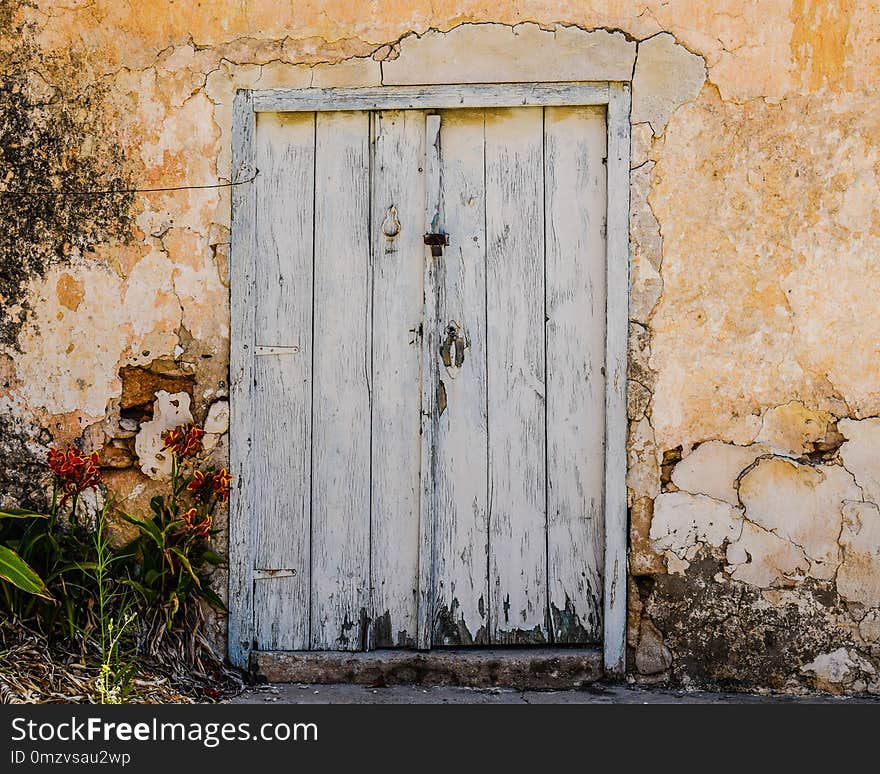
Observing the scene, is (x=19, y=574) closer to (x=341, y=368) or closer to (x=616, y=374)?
(x=341, y=368)

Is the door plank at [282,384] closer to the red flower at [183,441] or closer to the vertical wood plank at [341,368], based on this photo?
the vertical wood plank at [341,368]

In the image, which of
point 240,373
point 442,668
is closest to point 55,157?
point 240,373

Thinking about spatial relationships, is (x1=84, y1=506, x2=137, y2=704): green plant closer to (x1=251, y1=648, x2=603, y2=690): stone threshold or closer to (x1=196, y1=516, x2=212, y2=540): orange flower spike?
(x1=196, y1=516, x2=212, y2=540): orange flower spike

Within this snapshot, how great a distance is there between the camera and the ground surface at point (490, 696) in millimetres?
3531

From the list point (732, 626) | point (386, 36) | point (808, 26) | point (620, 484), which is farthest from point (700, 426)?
point (386, 36)

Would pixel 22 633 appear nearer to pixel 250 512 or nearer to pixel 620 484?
pixel 250 512

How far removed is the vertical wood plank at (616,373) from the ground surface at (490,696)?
134mm

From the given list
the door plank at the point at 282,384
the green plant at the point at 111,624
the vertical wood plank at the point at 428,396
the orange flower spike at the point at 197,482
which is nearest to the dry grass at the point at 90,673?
the green plant at the point at 111,624

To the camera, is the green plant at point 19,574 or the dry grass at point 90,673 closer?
the dry grass at point 90,673

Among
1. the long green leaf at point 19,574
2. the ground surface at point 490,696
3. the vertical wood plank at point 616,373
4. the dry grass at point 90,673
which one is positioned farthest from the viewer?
the vertical wood plank at point 616,373

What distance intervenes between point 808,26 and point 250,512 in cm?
248

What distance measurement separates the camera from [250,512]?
12.3 ft

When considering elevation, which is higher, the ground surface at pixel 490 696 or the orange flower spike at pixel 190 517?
the orange flower spike at pixel 190 517

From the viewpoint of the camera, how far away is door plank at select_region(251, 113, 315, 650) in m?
3.75
